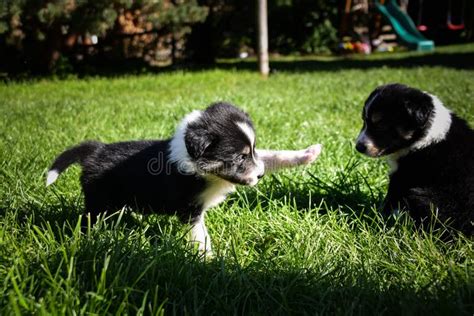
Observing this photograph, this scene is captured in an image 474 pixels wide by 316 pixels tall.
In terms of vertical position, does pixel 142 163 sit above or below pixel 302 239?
above

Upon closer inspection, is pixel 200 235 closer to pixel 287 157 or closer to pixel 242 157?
pixel 242 157

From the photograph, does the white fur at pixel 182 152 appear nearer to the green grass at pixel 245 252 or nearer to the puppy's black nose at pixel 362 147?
the green grass at pixel 245 252

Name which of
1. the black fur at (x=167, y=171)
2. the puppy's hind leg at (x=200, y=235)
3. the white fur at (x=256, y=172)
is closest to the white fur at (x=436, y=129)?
the white fur at (x=256, y=172)

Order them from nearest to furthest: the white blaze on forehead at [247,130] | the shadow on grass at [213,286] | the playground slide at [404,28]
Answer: the shadow on grass at [213,286] → the white blaze on forehead at [247,130] → the playground slide at [404,28]

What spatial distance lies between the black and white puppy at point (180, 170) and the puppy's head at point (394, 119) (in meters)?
0.92

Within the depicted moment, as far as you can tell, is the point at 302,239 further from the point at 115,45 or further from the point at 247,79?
the point at 115,45

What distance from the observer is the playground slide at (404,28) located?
21.8 meters

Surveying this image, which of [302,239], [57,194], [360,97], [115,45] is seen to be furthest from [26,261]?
[115,45]

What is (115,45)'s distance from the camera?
16.0m

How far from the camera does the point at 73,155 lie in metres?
3.38

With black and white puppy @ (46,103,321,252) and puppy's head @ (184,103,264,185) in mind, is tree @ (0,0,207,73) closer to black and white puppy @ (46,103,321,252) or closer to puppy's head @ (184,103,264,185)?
black and white puppy @ (46,103,321,252)

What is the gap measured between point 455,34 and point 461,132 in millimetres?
28835

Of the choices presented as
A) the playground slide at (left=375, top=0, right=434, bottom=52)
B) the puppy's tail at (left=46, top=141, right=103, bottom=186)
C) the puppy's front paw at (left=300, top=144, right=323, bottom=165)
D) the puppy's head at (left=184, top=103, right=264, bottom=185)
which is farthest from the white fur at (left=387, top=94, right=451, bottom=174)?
the playground slide at (left=375, top=0, right=434, bottom=52)

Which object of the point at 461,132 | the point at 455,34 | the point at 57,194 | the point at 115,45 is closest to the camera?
the point at 461,132
